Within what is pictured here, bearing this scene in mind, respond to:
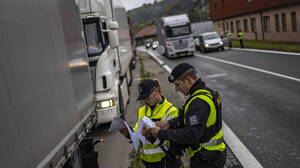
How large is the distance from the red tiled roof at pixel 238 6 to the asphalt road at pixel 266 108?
15950 millimetres

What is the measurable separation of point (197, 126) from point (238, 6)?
154 ft

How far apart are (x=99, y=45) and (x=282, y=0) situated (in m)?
27.9

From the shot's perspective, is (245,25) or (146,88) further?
(245,25)

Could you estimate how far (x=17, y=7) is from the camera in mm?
3760

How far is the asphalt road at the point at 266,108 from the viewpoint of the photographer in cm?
718

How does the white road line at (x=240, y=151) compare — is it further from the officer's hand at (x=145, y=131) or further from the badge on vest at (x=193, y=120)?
the badge on vest at (x=193, y=120)

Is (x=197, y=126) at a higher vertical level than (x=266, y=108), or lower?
higher

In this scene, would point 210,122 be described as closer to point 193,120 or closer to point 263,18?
point 193,120

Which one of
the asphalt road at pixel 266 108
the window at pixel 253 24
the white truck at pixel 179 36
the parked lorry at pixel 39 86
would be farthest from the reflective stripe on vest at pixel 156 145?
the window at pixel 253 24

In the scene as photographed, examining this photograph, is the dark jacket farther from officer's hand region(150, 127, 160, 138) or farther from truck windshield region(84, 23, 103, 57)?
truck windshield region(84, 23, 103, 57)

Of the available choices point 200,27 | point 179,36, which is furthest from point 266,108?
point 200,27

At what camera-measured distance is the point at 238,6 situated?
157 ft

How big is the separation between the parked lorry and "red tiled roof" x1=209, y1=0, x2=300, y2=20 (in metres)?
28.8

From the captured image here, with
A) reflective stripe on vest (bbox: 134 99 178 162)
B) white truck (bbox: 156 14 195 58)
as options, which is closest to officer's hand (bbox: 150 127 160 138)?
reflective stripe on vest (bbox: 134 99 178 162)
